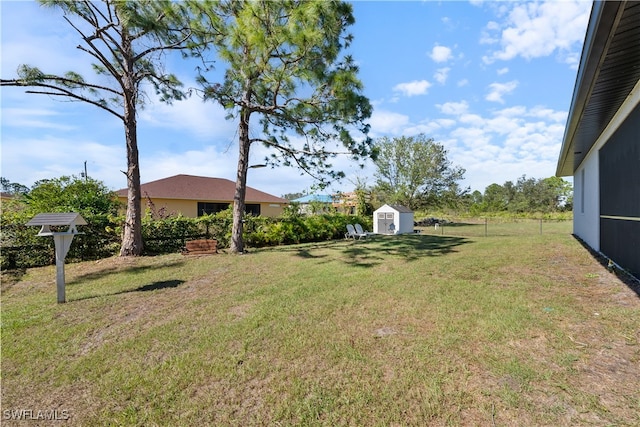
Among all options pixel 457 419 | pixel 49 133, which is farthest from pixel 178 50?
pixel 457 419

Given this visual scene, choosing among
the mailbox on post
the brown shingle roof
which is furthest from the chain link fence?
the mailbox on post

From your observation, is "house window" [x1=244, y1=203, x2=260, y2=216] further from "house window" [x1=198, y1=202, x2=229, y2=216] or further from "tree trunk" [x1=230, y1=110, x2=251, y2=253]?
"tree trunk" [x1=230, y1=110, x2=251, y2=253]

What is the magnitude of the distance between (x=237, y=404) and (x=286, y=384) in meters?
0.43

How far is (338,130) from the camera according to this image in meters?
9.13

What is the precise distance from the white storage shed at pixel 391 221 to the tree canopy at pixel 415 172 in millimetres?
12017

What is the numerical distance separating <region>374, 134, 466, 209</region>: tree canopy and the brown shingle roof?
13.0 metres

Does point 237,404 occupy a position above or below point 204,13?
below

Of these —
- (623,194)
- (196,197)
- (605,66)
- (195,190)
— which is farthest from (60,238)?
(195,190)

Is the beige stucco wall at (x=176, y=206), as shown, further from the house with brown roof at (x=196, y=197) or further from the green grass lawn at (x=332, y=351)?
the green grass lawn at (x=332, y=351)

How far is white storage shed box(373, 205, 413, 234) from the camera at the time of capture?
59.2 feet

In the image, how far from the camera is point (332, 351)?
311 centimetres

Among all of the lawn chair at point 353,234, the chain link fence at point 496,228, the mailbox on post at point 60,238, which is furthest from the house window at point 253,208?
the mailbox on post at point 60,238

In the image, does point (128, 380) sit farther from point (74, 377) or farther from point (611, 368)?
point (611, 368)

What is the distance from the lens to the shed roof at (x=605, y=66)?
2.91 m
